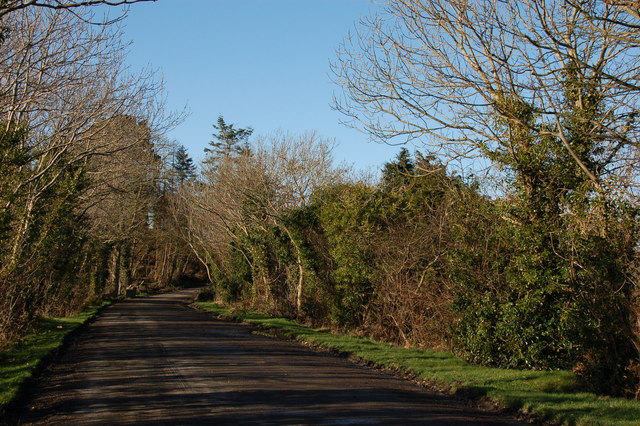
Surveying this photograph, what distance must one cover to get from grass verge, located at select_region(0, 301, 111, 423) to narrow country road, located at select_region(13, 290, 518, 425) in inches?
14.4

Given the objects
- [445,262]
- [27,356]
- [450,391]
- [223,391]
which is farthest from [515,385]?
[27,356]

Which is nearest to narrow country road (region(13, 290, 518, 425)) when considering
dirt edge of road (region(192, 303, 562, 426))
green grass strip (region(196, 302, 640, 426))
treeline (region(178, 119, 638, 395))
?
dirt edge of road (region(192, 303, 562, 426))

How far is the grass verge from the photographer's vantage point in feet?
35.6

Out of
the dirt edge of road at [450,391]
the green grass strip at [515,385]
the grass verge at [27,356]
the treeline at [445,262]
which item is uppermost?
the treeline at [445,262]

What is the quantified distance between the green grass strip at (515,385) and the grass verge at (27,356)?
314 inches

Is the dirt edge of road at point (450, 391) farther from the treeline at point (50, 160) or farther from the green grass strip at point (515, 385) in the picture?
the treeline at point (50, 160)

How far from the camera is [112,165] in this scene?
2817 cm

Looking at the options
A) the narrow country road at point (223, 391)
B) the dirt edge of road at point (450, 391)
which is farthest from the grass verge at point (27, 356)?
the dirt edge of road at point (450, 391)

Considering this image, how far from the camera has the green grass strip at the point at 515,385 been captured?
9.31 meters

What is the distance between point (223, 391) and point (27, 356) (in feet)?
23.4

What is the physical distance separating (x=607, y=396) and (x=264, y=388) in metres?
6.09

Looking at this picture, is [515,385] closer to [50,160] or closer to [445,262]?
[445,262]

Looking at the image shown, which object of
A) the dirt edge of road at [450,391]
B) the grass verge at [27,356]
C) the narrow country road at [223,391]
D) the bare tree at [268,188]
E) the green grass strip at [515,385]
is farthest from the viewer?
the bare tree at [268,188]

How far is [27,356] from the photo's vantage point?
50.4 ft
